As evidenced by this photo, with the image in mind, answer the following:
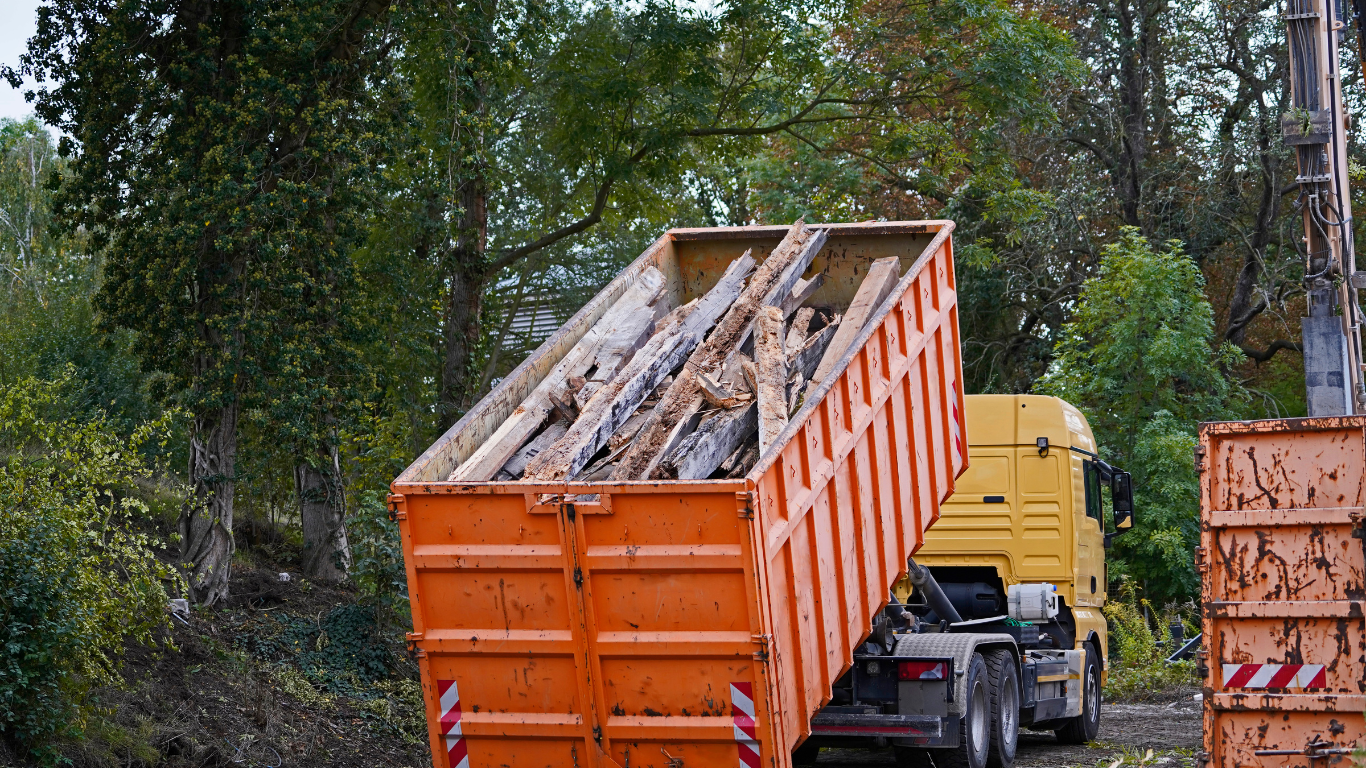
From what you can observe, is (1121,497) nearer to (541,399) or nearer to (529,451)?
(541,399)

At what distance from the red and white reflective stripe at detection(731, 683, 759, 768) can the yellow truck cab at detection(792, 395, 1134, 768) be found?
273cm

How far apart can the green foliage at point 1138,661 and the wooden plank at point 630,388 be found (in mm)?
9024

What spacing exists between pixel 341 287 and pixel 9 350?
788cm

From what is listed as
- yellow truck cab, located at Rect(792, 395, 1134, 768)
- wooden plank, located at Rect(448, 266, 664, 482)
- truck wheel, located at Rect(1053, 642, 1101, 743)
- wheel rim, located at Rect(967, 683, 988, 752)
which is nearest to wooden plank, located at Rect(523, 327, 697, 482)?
wooden plank, located at Rect(448, 266, 664, 482)

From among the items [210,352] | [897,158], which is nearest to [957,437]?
[210,352]

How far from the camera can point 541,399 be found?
6.97 m

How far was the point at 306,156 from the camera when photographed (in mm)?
10828

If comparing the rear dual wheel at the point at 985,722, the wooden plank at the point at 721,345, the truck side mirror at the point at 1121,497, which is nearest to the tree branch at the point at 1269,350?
the truck side mirror at the point at 1121,497

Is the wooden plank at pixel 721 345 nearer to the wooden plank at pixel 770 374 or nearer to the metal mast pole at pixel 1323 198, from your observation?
the wooden plank at pixel 770 374

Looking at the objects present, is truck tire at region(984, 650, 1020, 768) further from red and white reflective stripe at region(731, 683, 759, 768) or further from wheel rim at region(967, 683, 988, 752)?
red and white reflective stripe at region(731, 683, 759, 768)

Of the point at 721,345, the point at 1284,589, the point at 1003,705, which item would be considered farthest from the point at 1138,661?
the point at 721,345

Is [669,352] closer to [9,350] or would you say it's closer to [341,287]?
[341,287]

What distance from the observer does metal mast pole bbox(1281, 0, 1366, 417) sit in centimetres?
1040

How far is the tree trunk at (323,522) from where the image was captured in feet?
43.4
